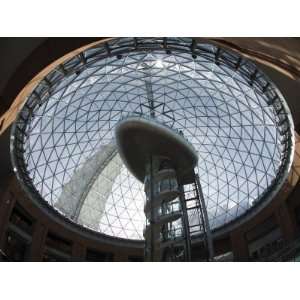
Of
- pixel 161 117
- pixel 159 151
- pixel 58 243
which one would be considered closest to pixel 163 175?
pixel 159 151

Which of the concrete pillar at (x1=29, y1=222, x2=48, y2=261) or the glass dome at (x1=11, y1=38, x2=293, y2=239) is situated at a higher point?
the glass dome at (x1=11, y1=38, x2=293, y2=239)

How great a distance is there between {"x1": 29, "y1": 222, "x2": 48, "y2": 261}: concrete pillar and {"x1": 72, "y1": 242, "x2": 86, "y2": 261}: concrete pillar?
4943mm

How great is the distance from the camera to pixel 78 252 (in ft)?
144

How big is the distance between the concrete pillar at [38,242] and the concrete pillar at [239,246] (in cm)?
2165

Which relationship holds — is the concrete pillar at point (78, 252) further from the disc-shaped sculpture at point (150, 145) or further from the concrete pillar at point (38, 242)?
the disc-shaped sculpture at point (150, 145)

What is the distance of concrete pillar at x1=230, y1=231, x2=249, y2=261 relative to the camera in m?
40.6

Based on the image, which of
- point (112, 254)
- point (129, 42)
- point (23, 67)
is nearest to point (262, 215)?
point (112, 254)

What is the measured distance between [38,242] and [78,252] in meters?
6.40

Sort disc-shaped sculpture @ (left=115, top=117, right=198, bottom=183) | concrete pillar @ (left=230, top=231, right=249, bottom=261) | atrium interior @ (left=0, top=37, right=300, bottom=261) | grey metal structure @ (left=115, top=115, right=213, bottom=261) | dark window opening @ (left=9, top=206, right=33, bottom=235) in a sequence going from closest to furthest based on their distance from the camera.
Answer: atrium interior @ (left=0, top=37, right=300, bottom=261) < grey metal structure @ (left=115, top=115, right=213, bottom=261) < dark window opening @ (left=9, top=206, right=33, bottom=235) < disc-shaped sculpture @ (left=115, top=117, right=198, bottom=183) < concrete pillar @ (left=230, top=231, right=249, bottom=261)

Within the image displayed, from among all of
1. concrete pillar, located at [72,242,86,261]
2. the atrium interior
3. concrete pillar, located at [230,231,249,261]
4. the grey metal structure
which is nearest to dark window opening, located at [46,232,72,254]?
the atrium interior

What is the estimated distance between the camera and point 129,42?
2162cm

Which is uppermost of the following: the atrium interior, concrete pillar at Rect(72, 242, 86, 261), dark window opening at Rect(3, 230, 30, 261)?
the atrium interior

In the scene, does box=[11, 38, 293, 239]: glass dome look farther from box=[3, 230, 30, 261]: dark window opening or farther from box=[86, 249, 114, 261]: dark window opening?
box=[86, 249, 114, 261]: dark window opening

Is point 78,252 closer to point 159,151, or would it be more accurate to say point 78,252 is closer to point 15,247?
point 15,247
